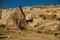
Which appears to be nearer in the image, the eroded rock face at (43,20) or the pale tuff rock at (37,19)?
the eroded rock face at (43,20)

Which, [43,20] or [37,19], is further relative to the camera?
[37,19]

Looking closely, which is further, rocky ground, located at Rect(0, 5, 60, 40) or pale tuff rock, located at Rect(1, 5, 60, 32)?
pale tuff rock, located at Rect(1, 5, 60, 32)

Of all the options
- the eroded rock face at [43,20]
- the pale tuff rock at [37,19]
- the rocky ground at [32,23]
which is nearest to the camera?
the rocky ground at [32,23]

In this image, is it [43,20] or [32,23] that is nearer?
[43,20]

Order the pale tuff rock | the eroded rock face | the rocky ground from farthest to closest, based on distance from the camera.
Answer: the pale tuff rock < the eroded rock face < the rocky ground

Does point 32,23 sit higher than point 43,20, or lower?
lower

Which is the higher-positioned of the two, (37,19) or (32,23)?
(37,19)

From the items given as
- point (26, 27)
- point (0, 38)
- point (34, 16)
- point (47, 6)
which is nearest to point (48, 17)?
point (34, 16)

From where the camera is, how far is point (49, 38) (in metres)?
7.20

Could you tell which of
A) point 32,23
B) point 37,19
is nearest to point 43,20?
point 37,19

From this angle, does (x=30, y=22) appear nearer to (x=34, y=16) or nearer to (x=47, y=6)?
(x=34, y=16)

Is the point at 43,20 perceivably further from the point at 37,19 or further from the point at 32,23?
the point at 32,23

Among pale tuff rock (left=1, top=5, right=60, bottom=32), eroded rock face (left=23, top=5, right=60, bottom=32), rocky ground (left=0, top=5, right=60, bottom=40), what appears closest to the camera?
rocky ground (left=0, top=5, right=60, bottom=40)

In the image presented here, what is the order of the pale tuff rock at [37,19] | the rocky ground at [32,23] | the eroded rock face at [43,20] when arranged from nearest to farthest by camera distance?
the rocky ground at [32,23] < the eroded rock face at [43,20] < the pale tuff rock at [37,19]
